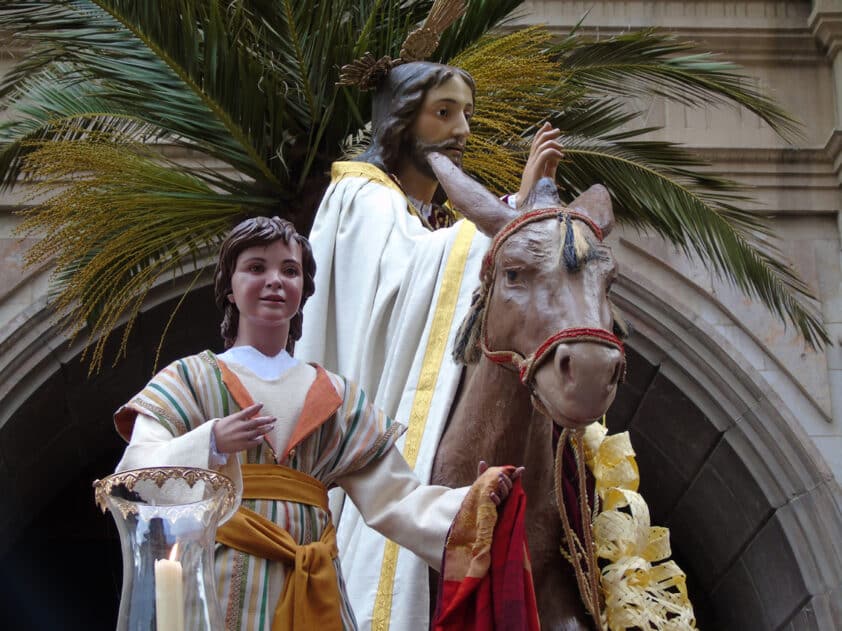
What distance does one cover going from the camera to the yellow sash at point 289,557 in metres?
4.14

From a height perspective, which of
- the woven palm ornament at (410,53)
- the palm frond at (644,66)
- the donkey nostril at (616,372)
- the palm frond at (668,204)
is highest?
the palm frond at (644,66)

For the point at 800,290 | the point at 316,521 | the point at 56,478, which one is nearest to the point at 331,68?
the point at 800,290

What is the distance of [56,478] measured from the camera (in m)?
11.8

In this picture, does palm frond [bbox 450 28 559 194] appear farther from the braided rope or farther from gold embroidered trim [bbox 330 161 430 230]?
the braided rope

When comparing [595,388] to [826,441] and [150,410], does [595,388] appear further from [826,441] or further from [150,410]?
[826,441]

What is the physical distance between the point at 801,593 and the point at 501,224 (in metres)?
6.17

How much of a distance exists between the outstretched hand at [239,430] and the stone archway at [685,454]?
6705mm

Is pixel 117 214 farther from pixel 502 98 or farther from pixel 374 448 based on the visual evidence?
pixel 374 448

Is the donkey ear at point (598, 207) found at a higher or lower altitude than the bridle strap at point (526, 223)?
higher

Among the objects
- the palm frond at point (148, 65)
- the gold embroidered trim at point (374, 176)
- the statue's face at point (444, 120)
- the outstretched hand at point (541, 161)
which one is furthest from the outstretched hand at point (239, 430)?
the palm frond at point (148, 65)

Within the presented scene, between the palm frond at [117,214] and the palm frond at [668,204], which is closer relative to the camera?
the palm frond at [117,214]

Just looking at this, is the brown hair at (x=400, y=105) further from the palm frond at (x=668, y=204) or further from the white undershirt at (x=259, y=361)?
the palm frond at (x=668, y=204)

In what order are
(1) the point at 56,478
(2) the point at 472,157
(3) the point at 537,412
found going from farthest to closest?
(1) the point at 56,478 < (2) the point at 472,157 < (3) the point at 537,412

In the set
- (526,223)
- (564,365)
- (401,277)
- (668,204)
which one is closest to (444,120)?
(401,277)
